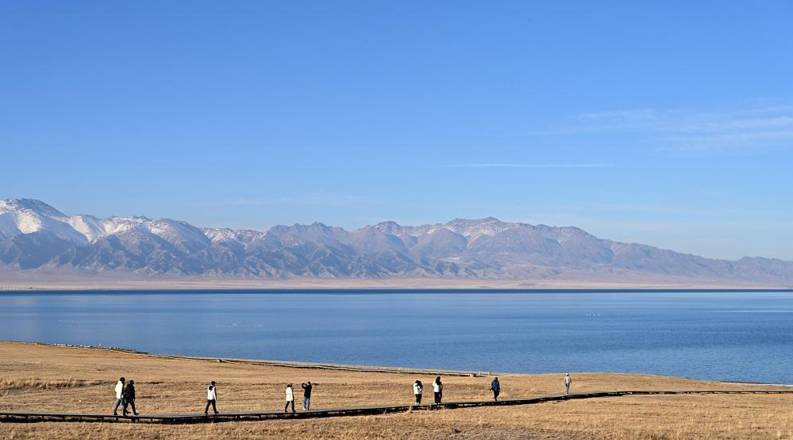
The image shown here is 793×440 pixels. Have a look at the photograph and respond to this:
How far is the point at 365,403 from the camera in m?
57.0

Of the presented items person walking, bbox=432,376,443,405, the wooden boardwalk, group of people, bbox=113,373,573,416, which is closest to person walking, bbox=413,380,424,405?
group of people, bbox=113,373,573,416

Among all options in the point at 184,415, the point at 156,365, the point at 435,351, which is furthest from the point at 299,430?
the point at 435,351

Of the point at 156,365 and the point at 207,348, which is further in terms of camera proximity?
the point at 207,348

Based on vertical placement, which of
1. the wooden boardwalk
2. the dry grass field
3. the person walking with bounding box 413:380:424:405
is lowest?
the dry grass field

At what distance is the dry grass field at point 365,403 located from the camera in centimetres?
4431

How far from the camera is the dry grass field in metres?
44.3

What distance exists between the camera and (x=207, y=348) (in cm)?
14000

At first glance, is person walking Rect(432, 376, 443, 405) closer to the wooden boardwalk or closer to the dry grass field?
the wooden boardwalk

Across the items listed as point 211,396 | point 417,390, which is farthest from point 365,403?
point 211,396

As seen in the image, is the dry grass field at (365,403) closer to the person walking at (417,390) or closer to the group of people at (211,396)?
the group of people at (211,396)

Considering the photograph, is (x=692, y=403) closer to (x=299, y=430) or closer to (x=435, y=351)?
(x=299, y=430)

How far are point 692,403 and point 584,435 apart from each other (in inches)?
673

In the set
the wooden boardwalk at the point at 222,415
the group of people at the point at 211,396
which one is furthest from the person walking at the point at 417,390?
the wooden boardwalk at the point at 222,415

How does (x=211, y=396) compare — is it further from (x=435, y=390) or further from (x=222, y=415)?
(x=435, y=390)
